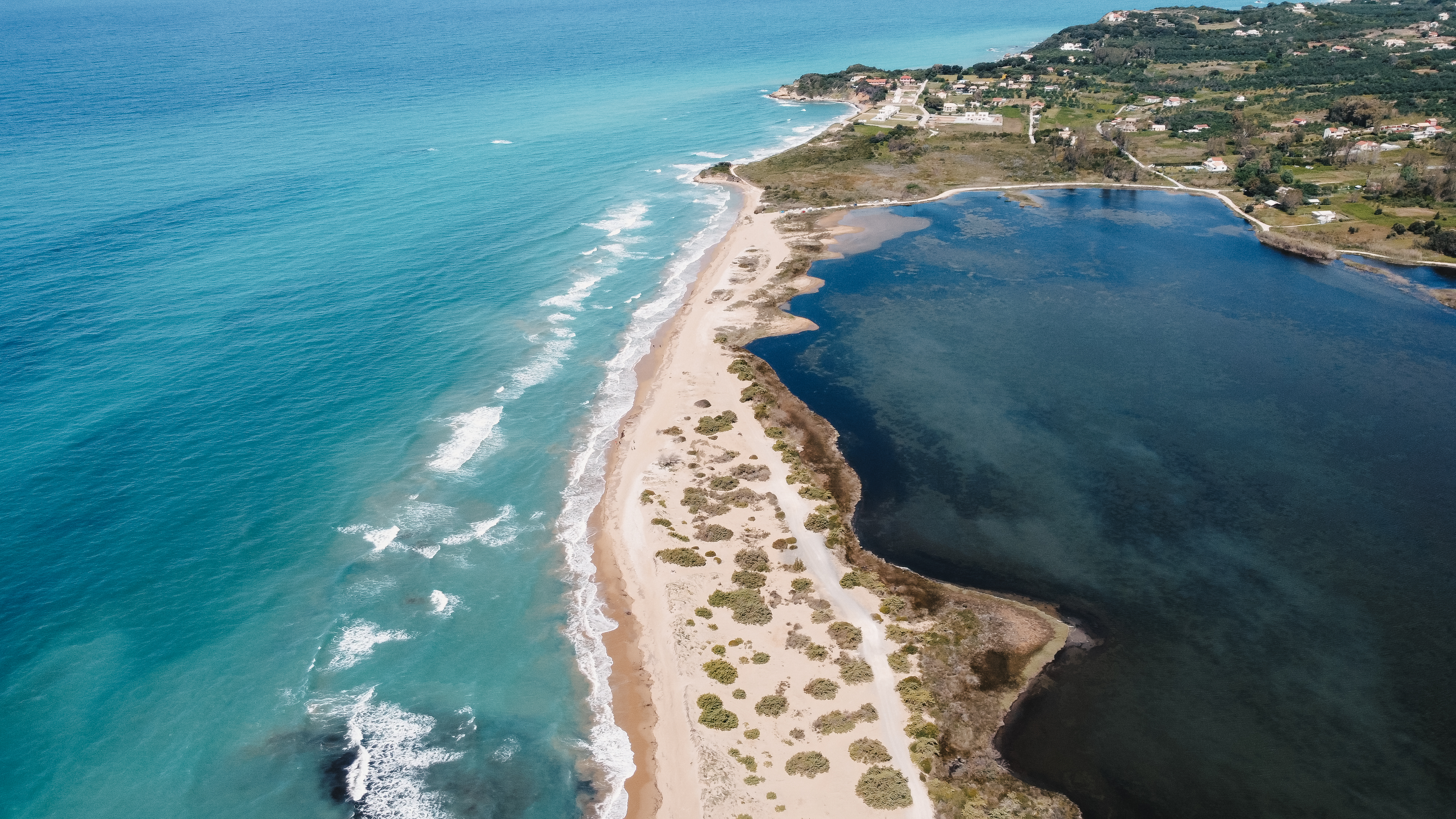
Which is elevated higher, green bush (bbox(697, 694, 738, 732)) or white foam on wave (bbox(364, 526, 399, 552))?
white foam on wave (bbox(364, 526, 399, 552))

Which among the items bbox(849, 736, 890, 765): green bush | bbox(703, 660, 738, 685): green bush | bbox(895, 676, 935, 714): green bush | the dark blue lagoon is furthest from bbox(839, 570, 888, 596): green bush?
bbox(849, 736, 890, 765): green bush

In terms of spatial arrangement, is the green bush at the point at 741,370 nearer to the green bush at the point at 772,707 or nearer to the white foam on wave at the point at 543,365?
the white foam on wave at the point at 543,365

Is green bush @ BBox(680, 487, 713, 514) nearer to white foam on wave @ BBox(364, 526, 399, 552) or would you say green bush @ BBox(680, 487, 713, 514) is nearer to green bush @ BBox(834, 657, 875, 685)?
green bush @ BBox(834, 657, 875, 685)

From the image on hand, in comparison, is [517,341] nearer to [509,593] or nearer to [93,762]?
[509,593]

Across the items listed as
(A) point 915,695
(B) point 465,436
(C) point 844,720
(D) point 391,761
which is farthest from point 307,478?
(A) point 915,695

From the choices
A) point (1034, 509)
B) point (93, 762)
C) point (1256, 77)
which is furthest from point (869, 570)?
point (1256, 77)

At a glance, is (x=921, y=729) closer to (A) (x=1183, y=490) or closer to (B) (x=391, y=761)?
(B) (x=391, y=761)
